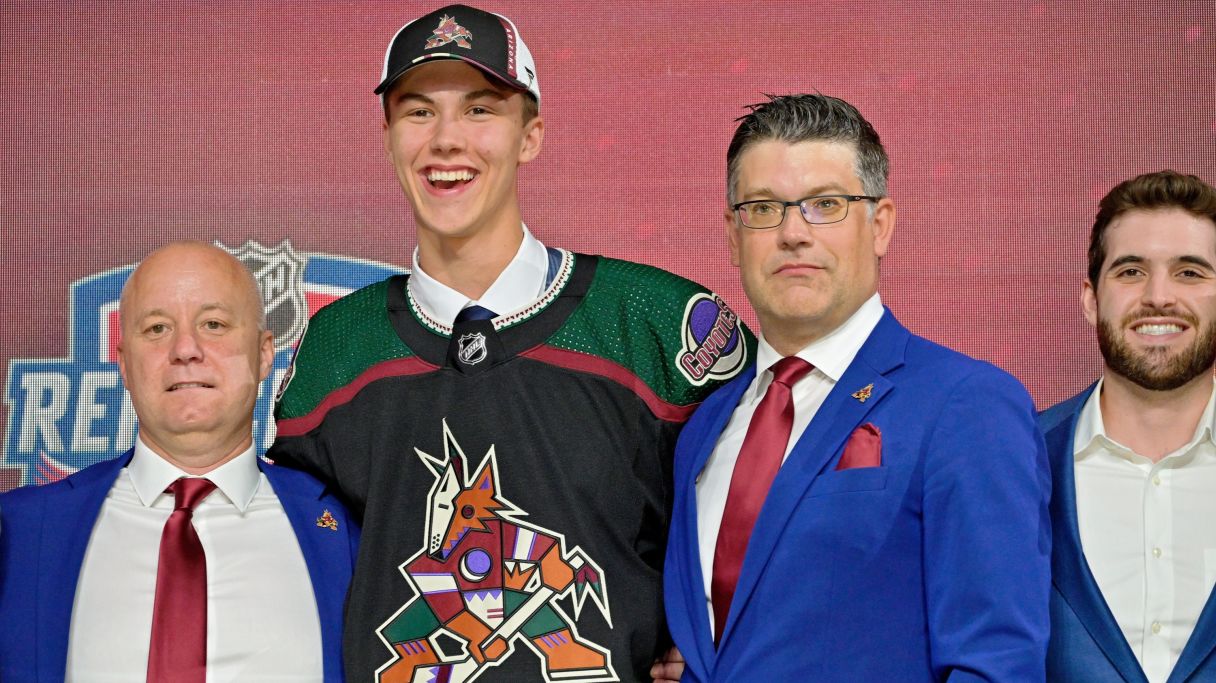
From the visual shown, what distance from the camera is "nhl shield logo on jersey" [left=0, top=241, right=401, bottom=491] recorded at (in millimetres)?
3291

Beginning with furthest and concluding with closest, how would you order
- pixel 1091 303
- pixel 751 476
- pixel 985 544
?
1. pixel 1091 303
2. pixel 751 476
3. pixel 985 544

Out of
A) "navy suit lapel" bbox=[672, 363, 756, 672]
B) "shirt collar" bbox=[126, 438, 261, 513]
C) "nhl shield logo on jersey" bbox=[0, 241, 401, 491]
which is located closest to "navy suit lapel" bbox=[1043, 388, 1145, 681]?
"navy suit lapel" bbox=[672, 363, 756, 672]

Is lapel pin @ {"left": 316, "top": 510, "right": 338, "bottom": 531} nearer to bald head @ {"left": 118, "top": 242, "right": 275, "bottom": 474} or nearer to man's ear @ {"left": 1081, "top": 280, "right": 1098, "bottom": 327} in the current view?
bald head @ {"left": 118, "top": 242, "right": 275, "bottom": 474}

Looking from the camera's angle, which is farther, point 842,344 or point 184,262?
point 184,262

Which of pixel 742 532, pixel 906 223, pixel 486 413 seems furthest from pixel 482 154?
pixel 906 223

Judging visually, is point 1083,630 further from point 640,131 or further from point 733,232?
point 640,131

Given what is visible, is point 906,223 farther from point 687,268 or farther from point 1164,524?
point 1164,524

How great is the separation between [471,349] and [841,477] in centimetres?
63

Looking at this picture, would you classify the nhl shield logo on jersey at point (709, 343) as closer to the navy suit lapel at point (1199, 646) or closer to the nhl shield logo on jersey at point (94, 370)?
the navy suit lapel at point (1199, 646)

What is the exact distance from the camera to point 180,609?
2023 millimetres

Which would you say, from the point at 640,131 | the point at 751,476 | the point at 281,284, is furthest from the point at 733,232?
the point at 281,284

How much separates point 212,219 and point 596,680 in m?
1.78

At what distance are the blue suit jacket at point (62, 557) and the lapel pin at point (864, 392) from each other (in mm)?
834

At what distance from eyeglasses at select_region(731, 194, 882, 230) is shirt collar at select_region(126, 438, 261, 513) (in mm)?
878
